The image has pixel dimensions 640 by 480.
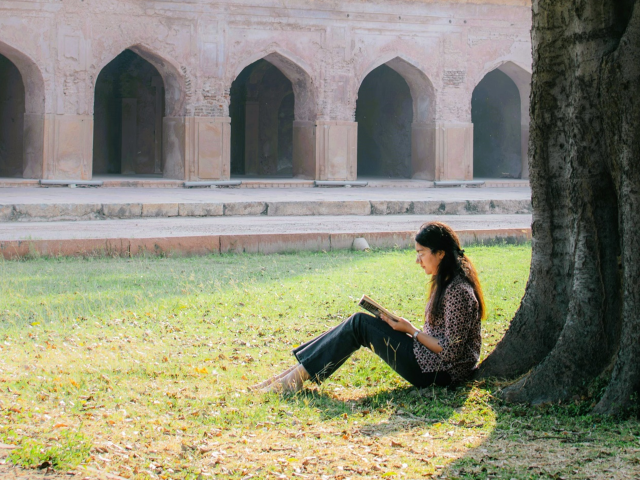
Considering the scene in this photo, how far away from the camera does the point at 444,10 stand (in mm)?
18141

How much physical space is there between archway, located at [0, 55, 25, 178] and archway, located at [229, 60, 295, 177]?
549cm

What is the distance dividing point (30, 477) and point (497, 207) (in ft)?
39.0

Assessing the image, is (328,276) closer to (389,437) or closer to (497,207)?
(389,437)

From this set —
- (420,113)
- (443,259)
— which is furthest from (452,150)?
(443,259)

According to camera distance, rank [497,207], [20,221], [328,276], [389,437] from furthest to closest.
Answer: [497,207], [20,221], [328,276], [389,437]

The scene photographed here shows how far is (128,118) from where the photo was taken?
65.8 feet

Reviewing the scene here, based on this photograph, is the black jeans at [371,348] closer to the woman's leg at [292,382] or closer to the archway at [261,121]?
the woman's leg at [292,382]

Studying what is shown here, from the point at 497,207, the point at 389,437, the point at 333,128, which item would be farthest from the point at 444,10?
the point at 389,437

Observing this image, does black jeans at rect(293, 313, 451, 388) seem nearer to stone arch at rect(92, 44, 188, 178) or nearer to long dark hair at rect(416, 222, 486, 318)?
long dark hair at rect(416, 222, 486, 318)

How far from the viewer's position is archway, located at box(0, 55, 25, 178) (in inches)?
709

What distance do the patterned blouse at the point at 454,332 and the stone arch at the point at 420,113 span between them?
47.1 feet

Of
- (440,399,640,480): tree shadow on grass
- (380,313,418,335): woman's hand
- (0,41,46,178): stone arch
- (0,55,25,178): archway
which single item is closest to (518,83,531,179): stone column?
(0,41,46,178): stone arch

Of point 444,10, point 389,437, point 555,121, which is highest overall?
point 444,10

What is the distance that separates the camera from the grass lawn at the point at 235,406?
3.05 meters
